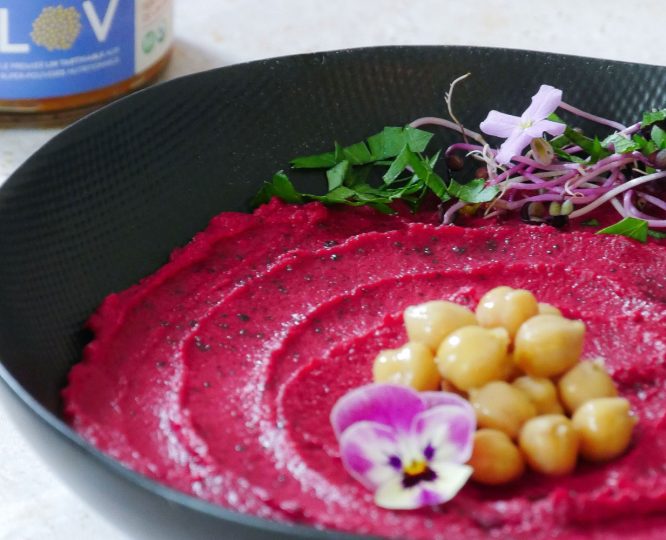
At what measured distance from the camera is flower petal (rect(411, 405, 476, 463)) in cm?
126

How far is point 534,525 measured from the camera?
121cm

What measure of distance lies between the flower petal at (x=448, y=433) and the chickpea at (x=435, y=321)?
4.7 inches

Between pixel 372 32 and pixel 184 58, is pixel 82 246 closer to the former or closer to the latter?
pixel 184 58

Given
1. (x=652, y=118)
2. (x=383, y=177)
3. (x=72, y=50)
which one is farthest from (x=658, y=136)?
(x=72, y=50)

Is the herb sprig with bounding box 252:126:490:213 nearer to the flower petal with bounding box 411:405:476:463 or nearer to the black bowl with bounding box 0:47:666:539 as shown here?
the black bowl with bounding box 0:47:666:539

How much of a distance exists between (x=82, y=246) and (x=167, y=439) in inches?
15.5

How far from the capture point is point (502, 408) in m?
1.29

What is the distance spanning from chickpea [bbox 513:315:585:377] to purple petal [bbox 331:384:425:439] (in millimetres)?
134

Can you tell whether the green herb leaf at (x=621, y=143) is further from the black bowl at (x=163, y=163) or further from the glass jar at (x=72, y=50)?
the glass jar at (x=72, y=50)

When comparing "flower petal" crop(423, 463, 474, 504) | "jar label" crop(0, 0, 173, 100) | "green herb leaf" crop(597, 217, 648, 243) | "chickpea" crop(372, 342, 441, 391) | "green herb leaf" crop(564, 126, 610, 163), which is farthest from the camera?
"jar label" crop(0, 0, 173, 100)

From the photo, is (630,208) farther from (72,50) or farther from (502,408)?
(72,50)

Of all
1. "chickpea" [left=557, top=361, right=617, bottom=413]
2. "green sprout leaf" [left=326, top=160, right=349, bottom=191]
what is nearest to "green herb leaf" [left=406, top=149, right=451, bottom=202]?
"green sprout leaf" [left=326, top=160, right=349, bottom=191]

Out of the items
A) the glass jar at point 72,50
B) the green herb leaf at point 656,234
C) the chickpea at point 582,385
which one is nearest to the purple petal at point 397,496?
the chickpea at point 582,385

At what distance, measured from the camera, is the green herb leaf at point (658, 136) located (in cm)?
186
